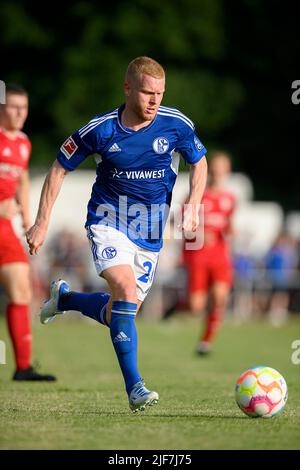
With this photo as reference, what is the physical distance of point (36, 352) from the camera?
44.1 ft

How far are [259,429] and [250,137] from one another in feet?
97.8

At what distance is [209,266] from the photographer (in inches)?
539

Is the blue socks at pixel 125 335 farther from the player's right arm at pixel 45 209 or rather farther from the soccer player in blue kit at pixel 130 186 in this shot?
A: the player's right arm at pixel 45 209

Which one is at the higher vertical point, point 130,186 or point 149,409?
point 130,186

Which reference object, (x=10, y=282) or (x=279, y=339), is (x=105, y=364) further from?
(x=279, y=339)

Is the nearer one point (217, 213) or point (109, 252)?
point (109, 252)

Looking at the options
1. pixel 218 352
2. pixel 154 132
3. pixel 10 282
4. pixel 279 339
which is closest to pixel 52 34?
pixel 279 339

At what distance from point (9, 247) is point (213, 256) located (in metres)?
4.93

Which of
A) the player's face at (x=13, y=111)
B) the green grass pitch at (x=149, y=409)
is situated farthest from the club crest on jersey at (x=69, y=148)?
the player's face at (x=13, y=111)

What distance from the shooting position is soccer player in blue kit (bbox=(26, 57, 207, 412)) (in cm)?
685

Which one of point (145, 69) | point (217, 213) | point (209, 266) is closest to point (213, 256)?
point (209, 266)

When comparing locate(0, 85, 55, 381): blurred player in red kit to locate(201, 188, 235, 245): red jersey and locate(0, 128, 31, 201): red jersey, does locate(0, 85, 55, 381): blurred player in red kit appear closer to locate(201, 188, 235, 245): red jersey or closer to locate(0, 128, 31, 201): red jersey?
locate(0, 128, 31, 201): red jersey

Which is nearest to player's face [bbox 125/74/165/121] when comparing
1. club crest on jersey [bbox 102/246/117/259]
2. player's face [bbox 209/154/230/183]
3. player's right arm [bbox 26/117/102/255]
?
player's right arm [bbox 26/117/102/255]

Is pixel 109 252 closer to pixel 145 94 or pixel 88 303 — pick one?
pixel 88 303
